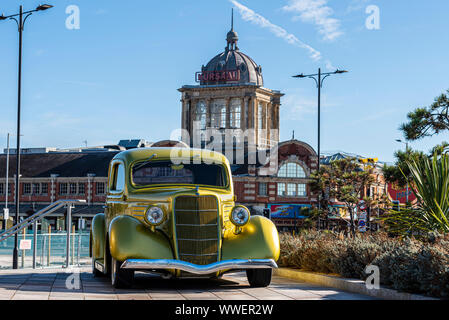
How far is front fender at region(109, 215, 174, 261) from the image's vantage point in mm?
12461

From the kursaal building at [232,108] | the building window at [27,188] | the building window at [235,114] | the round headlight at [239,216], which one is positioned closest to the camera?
the round headlight at [239,216]

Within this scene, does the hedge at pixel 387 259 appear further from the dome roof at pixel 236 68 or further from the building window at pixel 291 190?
the dome roof at pixel 236 68

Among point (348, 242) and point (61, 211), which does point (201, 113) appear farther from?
point (348, 242)

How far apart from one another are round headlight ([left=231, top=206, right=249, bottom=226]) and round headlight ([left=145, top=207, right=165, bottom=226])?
1387 millimetres

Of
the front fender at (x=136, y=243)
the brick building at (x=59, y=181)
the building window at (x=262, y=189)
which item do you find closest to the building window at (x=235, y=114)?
the brick building at (x=59, y=181)

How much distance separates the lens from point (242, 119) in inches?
3442

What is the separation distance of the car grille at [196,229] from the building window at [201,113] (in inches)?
3022

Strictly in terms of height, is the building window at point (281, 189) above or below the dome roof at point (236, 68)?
below

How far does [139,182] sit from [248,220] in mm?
2378

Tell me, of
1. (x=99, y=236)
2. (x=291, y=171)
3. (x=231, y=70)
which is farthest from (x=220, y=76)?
(x=99, y=236)

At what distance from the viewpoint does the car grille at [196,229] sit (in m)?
12.7

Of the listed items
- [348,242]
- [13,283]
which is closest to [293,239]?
[348,242]

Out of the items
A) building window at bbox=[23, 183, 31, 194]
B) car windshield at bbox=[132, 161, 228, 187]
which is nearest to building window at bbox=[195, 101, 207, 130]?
building window at bbox=[23, 183, 31, 194]

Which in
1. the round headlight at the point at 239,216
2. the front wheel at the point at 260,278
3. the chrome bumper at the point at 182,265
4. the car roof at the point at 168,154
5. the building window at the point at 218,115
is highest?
the building window at the point at 218,115
